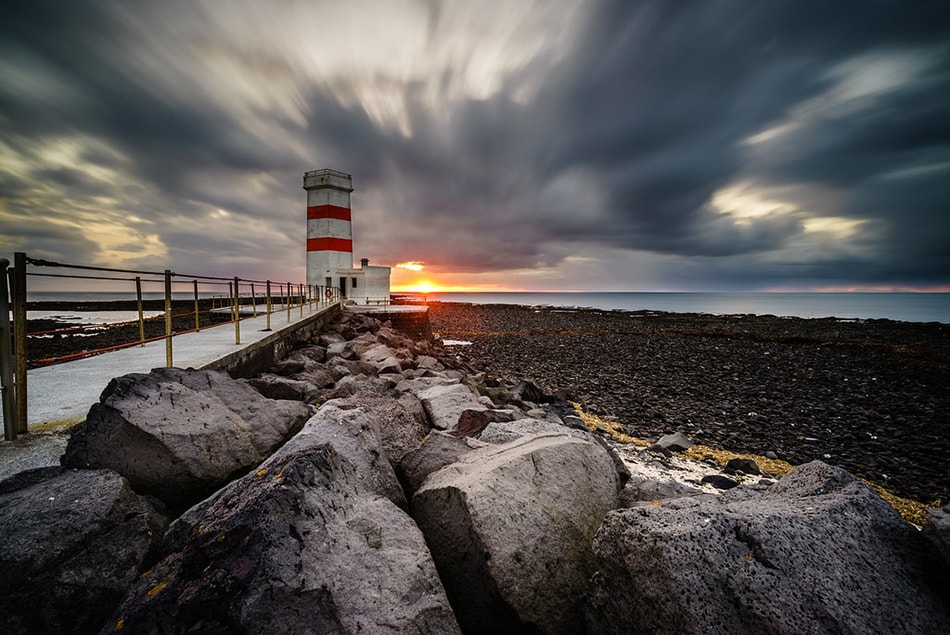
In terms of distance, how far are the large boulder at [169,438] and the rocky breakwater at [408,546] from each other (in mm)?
12

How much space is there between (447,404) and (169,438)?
10.1ft

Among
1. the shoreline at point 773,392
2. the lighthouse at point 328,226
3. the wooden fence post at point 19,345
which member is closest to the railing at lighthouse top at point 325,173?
the lighthouse at point 328,226

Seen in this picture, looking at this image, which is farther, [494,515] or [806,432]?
[806,432]

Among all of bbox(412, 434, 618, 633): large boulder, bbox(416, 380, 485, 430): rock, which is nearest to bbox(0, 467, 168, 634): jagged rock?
bbox(412, 434, 618, 633): large boulder

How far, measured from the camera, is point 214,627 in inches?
53.6

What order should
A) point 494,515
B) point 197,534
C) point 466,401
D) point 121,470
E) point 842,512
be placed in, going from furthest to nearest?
point 466,401 < point 121,470 < point 494,515 < point 842,512 < point 197,534

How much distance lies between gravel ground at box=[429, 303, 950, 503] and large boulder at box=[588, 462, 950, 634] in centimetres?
479

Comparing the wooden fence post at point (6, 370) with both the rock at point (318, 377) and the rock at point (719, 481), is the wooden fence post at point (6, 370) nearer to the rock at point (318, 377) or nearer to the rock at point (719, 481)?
the rock at point (318, 377)

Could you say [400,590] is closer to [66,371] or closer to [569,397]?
[66,371]

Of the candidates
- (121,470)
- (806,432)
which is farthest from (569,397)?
(121,470)

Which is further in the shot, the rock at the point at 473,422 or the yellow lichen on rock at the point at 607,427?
the yellow lichen on rock at the point at 607,427

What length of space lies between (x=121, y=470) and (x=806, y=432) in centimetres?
932

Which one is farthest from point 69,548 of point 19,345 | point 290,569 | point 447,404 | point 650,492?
point 447,404

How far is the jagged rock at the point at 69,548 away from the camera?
158 centimetres
